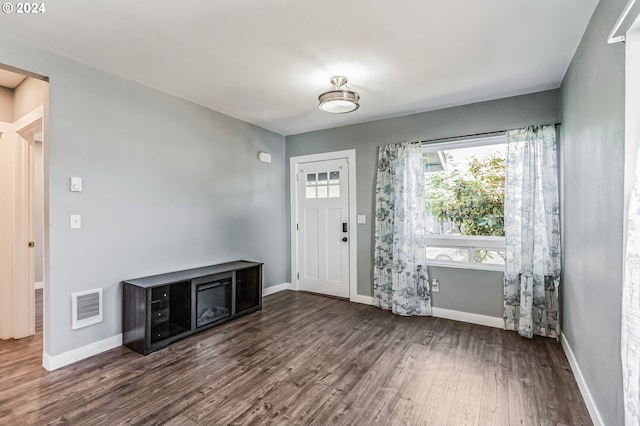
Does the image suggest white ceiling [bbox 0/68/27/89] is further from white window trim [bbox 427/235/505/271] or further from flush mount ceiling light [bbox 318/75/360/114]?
white window trim [bbox 427/235/505/271]

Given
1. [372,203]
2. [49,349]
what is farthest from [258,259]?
[49,349]

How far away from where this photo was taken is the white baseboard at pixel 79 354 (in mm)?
2566

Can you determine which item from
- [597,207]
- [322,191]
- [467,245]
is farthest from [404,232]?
[597,207]

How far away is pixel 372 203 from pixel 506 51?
235 cm

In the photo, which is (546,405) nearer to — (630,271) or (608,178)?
(630,271)

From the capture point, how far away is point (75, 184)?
2.71 metres

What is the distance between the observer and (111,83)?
117 inches

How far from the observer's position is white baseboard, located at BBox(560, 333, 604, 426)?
1.89 meters

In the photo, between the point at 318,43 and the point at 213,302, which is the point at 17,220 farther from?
the point at 318,43

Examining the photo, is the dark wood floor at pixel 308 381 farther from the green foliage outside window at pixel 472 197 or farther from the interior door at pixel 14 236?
the green foliage outside window at pixel 472 197

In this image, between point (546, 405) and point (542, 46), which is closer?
point (546, 405)

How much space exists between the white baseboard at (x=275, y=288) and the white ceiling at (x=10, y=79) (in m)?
3.79

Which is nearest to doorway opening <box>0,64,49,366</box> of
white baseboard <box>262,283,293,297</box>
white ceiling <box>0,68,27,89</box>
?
white ceiling <box>0,68,27,89</box>

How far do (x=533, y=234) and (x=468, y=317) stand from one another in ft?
4.00
